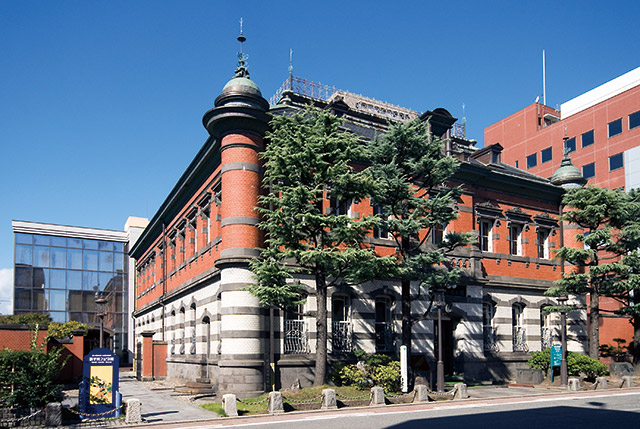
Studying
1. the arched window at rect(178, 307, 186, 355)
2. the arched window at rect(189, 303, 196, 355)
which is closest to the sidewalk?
the arched window at rect(189, 303, 196, 355)

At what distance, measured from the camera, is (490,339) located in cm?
2689

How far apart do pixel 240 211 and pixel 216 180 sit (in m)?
3.55

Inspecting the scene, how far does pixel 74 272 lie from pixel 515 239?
4493 cm

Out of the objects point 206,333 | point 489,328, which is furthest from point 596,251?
point 206,333

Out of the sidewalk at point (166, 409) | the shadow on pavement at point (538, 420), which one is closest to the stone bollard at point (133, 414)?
the sidewalk at point (166, 409)

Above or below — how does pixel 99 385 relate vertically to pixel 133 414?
above

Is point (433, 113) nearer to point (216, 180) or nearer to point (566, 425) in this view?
point (216, 180)

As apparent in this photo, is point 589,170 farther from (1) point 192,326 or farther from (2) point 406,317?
(1) point 192,326

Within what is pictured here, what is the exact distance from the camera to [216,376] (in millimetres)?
21859

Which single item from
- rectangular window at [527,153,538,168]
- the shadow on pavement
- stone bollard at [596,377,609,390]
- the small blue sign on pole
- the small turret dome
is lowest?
stone bollard at [596,377,609,390]

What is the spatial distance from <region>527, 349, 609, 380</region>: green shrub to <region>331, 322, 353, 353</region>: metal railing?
940cm

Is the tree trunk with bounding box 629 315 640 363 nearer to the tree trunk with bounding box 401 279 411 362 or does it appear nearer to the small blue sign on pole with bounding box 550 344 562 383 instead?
the small blue sign on pole with bounding box 550 344 562 383

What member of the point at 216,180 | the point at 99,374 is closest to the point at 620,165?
the point at 216,180

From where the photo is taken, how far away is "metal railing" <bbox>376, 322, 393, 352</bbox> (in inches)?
922
